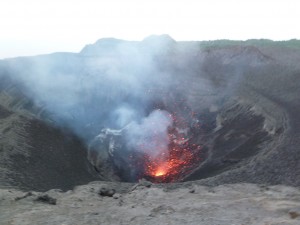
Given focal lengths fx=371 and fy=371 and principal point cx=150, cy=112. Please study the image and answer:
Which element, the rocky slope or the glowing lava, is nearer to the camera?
the rocky slope

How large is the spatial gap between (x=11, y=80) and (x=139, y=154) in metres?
18.5

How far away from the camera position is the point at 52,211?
39.4ft

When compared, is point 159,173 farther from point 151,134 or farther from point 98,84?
point 98,84

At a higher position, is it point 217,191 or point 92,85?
point 92,85

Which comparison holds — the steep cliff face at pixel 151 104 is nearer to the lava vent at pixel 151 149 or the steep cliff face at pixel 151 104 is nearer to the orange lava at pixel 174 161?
the lava vent at pixel 151 149

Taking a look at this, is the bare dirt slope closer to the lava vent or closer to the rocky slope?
the rocky slope

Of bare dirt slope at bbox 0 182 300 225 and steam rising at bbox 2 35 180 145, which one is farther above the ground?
steam rising at bbox 2 35 180 145

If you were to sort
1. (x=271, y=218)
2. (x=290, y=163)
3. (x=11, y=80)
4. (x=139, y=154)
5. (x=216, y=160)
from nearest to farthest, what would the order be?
1. (x=271, y=218)
2. (x=290, y=163)
3. (x=216, y=160)
4. (x=139, y=154)
5. (x=11, y=80)

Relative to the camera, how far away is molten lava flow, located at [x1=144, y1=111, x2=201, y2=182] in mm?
23027

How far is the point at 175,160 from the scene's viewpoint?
2484 cm

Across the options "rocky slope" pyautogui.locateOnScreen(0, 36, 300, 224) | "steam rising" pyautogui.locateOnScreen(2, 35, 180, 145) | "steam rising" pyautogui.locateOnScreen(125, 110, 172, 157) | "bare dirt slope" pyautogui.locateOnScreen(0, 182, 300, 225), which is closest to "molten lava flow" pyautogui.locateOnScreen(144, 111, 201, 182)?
"steam rising" pyautogui.locateOnScreen(125, 110, 172, 157)

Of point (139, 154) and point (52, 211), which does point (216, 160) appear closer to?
point (139, 154)

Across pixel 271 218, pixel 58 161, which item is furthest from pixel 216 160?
pixel 271 218

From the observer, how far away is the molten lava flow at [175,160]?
23.0 m
